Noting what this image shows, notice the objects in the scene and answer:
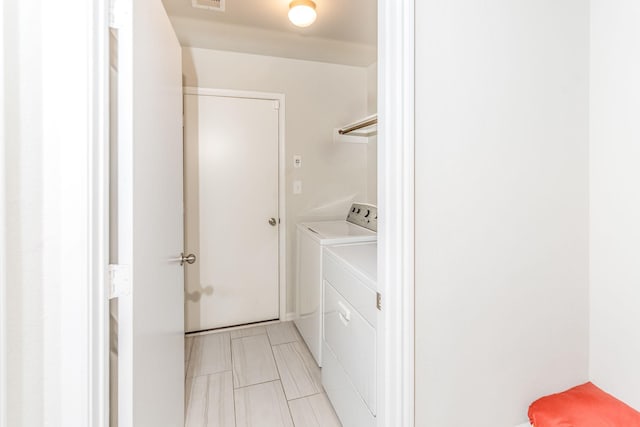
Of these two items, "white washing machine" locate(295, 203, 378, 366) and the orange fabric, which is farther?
"white washing machine" locate(295, 203, 378, 366)

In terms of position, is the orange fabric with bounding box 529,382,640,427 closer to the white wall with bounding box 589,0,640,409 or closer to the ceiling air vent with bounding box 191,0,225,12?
the white wall with bounding box 589,0,640,409

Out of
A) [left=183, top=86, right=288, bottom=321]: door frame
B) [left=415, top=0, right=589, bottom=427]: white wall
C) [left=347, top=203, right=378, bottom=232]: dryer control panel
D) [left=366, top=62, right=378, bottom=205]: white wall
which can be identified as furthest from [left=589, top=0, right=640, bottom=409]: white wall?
[left=183, top=86, right=288, bottom=321]: door frame

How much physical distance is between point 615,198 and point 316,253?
1496mm

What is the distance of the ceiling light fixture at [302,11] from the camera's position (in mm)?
1698

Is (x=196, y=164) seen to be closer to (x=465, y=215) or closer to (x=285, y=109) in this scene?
(x=285, y=109)

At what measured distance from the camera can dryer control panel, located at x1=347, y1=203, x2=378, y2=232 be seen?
2229mm

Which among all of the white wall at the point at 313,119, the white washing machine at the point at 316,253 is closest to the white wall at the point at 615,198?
the white washing machine at the point at 316,253

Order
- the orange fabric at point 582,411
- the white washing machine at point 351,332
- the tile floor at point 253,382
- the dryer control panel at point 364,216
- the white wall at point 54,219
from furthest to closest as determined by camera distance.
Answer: the dryer control panel at point 364,216, the tile floor at point 253,382, the white washing machine at point 351,332, the orange fabric at point 582,411, the white wall at point 54,219

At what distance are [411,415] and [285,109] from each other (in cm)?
246

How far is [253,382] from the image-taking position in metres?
1.89

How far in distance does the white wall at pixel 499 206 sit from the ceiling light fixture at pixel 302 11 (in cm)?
98

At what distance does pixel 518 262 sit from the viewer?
1.16 metres

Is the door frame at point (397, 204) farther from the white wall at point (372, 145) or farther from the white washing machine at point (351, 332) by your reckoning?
the white wall at point (372, 145)

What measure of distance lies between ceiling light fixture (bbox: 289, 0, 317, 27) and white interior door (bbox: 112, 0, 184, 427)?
2.46 feet
